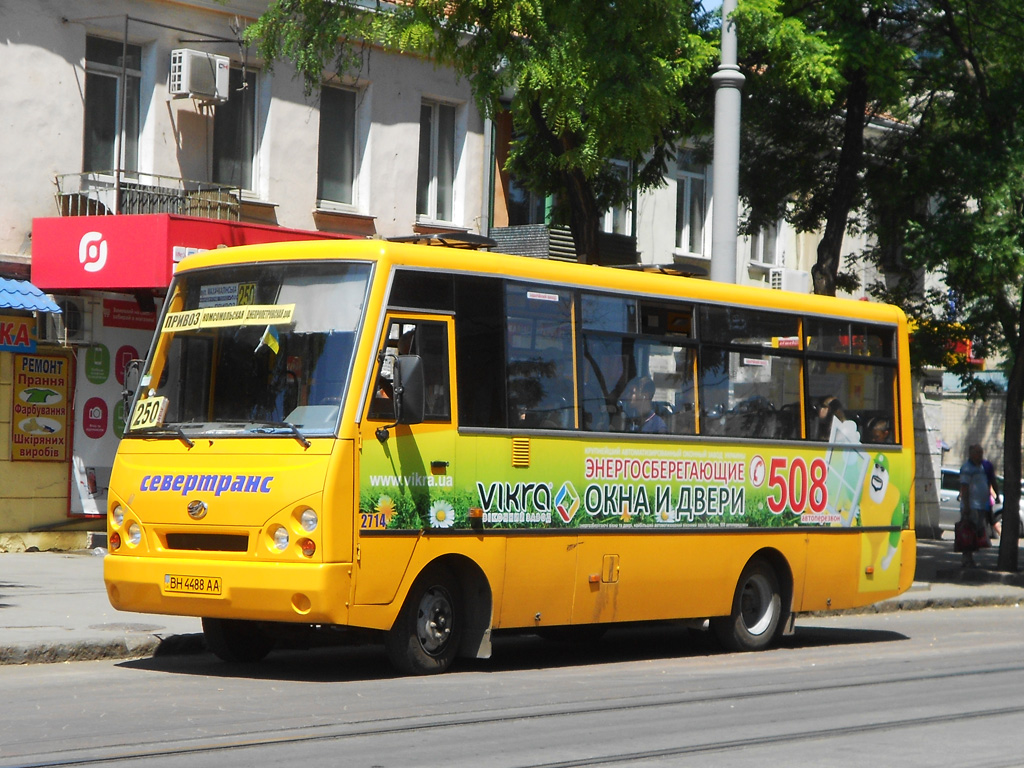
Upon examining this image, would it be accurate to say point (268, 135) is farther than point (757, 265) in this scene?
No

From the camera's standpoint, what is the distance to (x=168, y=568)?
404 inches

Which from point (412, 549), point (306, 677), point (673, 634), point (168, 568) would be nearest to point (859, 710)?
point (412, 549)

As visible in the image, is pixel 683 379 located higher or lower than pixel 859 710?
higher

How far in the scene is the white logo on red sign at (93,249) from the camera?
60.6 feet

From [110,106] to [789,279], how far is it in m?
14.3

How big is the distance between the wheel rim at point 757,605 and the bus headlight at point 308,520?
4.80 metres

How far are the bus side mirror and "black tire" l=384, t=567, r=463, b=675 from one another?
122 centimetres

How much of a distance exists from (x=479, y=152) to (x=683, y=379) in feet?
44.1

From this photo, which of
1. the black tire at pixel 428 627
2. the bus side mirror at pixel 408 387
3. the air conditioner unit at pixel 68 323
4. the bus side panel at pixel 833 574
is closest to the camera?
the bus side mirror at pixel 408 387

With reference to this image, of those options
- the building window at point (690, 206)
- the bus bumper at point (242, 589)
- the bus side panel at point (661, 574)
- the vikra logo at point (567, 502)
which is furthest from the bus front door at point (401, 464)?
the building window at point (690, 206)

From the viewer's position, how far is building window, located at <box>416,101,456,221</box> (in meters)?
→ 24.7

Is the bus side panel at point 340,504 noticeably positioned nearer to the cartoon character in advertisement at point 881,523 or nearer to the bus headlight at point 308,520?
the bus headlight at point 308,520

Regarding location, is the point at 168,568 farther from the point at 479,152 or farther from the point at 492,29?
the point at 479,152

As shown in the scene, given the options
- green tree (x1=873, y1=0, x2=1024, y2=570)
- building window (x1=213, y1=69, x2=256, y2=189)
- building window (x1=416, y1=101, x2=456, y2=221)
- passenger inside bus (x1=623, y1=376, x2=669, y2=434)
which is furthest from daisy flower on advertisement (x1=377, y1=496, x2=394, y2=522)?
building window (x1=416, y1=101, x2=456, y2=221)
